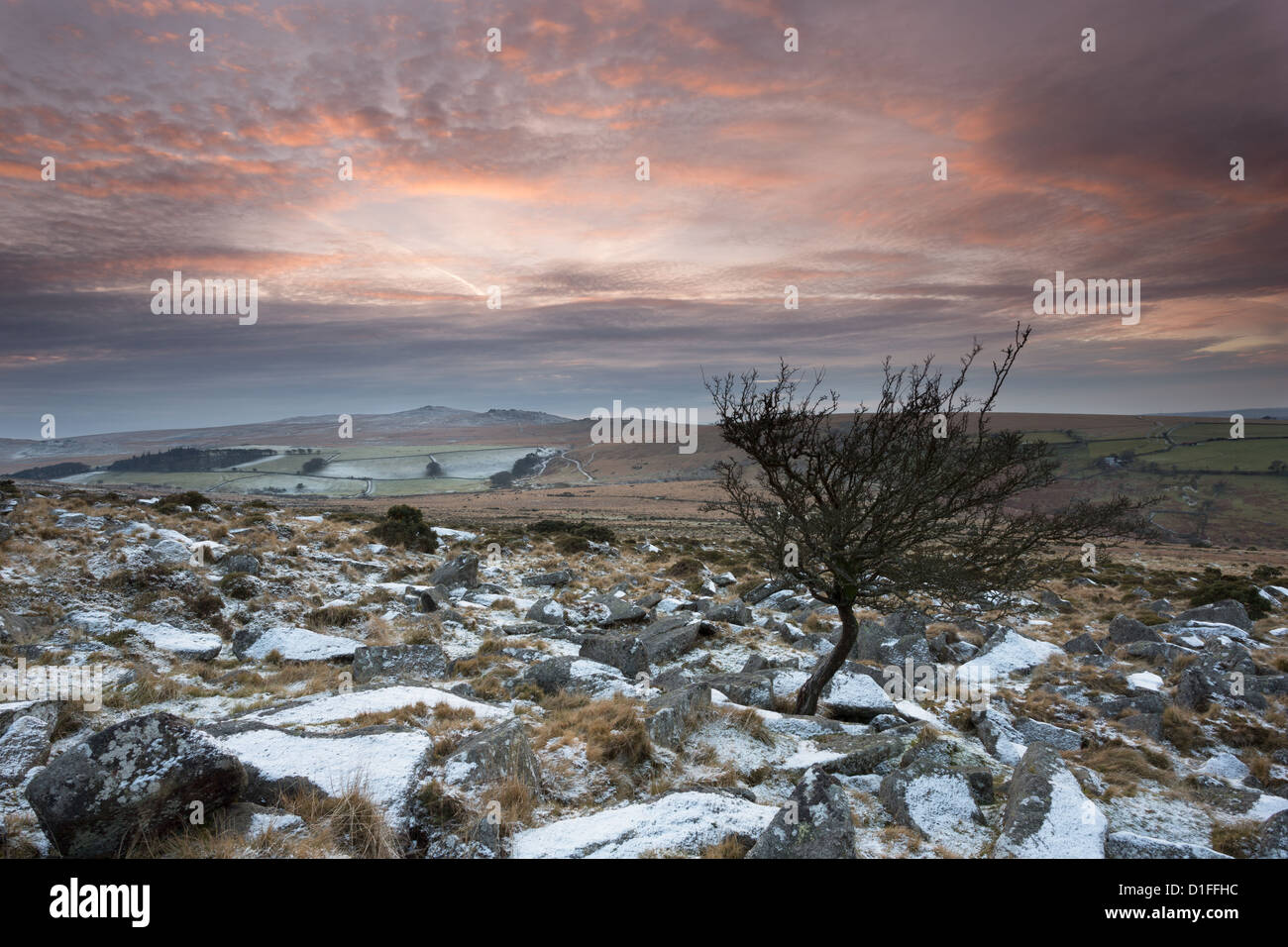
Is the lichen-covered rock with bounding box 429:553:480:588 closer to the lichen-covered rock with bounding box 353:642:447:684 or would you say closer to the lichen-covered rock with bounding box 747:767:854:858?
the lichen-covered rock with bounding box 353:642:447:684

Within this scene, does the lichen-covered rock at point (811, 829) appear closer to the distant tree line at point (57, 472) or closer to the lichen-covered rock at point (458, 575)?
the lichen-covered rock at point (458, 575)

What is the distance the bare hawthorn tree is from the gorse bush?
61.4 ft

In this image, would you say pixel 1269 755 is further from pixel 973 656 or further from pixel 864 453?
pixel 864 453

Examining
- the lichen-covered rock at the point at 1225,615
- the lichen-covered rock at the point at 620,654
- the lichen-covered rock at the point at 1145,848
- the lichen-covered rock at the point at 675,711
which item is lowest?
the lichen-covered rock at the point at 1225,615

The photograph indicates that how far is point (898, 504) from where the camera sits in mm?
8727

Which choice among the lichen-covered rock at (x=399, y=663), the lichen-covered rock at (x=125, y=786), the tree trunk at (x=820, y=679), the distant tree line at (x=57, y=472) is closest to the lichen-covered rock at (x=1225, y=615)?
the tree trunk at (x=820, y=679)

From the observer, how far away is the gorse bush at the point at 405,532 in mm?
24344

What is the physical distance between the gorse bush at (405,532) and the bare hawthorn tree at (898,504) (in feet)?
61.4

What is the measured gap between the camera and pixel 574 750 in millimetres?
7359

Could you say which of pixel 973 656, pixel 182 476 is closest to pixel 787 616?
pixel 973 656

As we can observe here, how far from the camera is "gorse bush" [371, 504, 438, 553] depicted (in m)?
24.3

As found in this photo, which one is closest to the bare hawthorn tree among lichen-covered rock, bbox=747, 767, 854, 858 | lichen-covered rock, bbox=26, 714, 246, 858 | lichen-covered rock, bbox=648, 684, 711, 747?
lichen-covered rock, bbox=648, 684, 711, 747

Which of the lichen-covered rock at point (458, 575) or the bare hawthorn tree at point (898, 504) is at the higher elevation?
the bare hawthorn tree at point (898, 504)
